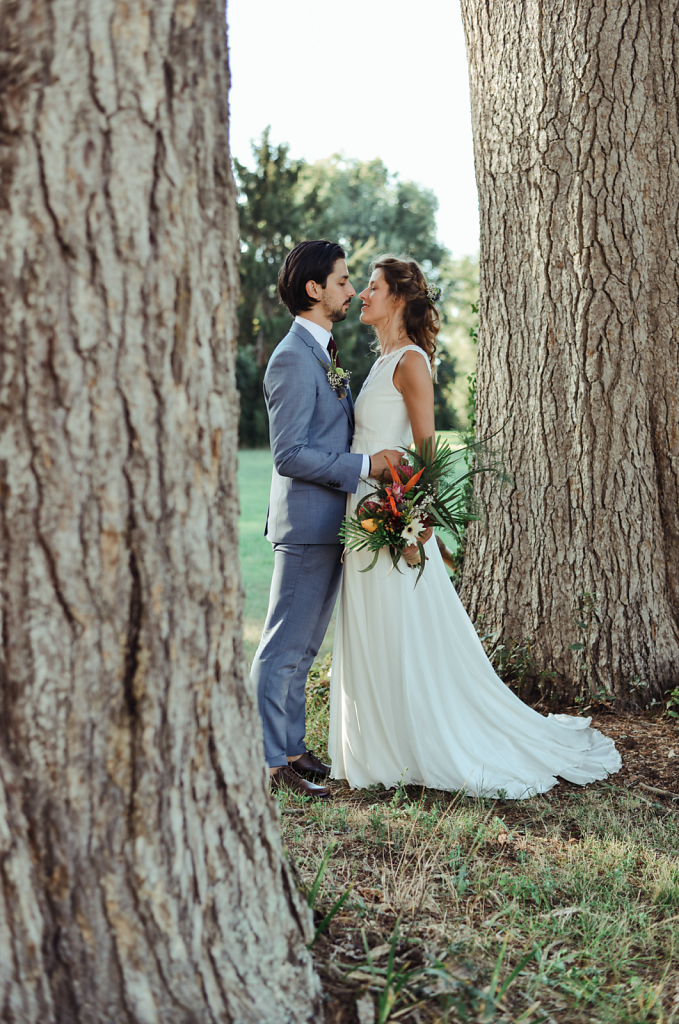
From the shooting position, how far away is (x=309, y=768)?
401 centimetres

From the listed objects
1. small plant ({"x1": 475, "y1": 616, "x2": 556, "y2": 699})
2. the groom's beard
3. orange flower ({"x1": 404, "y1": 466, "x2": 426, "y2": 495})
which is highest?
the groom's beard

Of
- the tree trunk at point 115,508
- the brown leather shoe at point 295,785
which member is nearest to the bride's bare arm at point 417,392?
the brown leather shoe at point 295,785

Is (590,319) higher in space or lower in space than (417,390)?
higher

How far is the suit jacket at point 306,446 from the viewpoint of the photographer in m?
3.66

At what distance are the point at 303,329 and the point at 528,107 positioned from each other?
1917mm

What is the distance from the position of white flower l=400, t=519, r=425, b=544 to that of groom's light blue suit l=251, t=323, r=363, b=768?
0.30 meters

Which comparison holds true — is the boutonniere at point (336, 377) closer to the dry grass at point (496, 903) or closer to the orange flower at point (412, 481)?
the orange flower at point (412, 481)

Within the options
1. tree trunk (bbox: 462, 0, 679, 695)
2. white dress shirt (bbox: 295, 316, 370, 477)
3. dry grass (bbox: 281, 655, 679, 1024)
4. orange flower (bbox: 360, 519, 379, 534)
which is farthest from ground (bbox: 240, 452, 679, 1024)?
white dress shirt (bbox: 295, 316, 370, 477)

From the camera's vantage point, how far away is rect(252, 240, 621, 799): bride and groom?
3746 mm

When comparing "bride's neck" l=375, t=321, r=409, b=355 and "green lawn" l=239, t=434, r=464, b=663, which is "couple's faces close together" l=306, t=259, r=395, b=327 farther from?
"green lawn" l=239, t=434, r=464, b=663

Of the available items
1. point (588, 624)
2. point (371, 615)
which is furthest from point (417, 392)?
point (588, 624)

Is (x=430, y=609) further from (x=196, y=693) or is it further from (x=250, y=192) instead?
(x=250, y=192)

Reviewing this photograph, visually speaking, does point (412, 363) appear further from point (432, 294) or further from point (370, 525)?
point (370, 525)

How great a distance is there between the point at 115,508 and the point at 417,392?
2421 mm
